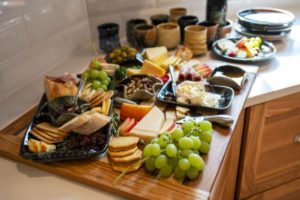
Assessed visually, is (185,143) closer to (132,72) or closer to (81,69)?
(132,72)

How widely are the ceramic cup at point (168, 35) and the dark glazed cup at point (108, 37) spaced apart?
16cm

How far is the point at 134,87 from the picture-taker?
3.06 ft

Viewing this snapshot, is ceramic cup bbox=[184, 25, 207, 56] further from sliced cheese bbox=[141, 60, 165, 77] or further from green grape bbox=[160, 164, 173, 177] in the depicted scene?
green grape bbox=[160, 164, 173, 177]

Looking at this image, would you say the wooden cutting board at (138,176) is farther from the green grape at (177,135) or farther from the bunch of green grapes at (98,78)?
the bunch of green grapes at (98,78)

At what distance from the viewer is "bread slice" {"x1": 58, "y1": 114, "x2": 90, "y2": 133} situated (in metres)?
0.72

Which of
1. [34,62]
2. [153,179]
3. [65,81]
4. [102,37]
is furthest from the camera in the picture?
[102,37]

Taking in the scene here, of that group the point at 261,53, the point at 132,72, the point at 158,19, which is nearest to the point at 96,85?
the point at 132,72

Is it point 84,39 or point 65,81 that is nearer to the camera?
point 65,81

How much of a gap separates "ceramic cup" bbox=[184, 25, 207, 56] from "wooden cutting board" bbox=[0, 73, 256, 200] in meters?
0.46

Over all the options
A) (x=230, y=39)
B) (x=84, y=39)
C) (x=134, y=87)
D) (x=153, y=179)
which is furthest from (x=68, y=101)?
(x=230, y=39)

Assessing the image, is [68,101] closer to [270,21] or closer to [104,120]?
[104,120]

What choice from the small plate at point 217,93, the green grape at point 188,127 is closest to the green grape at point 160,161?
the green grape at point 188,127

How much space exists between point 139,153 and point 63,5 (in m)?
0.74

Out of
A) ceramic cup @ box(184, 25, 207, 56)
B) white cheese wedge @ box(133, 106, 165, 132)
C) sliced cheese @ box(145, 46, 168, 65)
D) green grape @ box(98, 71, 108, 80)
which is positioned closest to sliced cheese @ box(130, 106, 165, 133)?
white cheese wedge @ box(133, 106, 165, 132)
